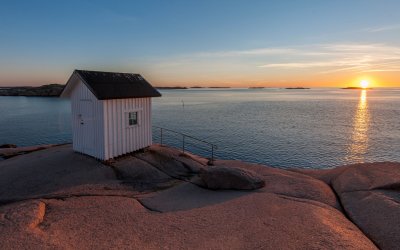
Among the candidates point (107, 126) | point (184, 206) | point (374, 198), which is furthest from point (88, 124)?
point (374, 198)

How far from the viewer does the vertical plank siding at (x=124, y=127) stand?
16.3 meters

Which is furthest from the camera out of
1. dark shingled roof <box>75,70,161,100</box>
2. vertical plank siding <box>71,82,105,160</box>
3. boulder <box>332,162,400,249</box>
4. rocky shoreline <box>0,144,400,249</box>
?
vertical plank siding <box>71,82,105,160</box>

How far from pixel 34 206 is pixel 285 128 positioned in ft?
144

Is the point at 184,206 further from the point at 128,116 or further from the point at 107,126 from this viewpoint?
the point at 128,116

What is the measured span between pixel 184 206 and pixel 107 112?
765 centimetres

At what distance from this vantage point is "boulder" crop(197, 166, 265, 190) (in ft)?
47.1

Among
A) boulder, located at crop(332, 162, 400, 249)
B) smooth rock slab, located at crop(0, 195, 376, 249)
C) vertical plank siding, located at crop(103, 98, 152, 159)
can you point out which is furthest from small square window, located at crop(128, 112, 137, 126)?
boulder, located at crop(332, 162, 400, 249)

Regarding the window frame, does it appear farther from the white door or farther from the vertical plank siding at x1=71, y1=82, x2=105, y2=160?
the white door

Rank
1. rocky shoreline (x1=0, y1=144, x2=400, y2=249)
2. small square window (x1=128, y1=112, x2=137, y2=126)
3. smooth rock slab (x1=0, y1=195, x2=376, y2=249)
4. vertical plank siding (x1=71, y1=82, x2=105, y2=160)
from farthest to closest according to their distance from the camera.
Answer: small square window (x1=128, y1=112, x2=137, y2=126) → vertical plank siding (x1=71, y1=82, x2=105, y2=160) → rocky shoreline (x1=0, y1=144, x2=400, y2=249) → smooth rock slab (x1=0, y1=195, x2=376, y2=249)

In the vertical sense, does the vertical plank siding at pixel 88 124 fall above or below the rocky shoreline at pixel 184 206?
above

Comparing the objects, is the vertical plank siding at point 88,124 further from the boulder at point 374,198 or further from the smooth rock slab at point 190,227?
the boulder at point 374,198

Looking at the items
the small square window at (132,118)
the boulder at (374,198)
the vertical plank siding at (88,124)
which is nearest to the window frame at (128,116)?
the small square window at (132,118)

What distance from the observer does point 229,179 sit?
47.5ft

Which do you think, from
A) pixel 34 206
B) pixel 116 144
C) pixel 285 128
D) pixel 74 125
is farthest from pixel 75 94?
pixel 285 128
